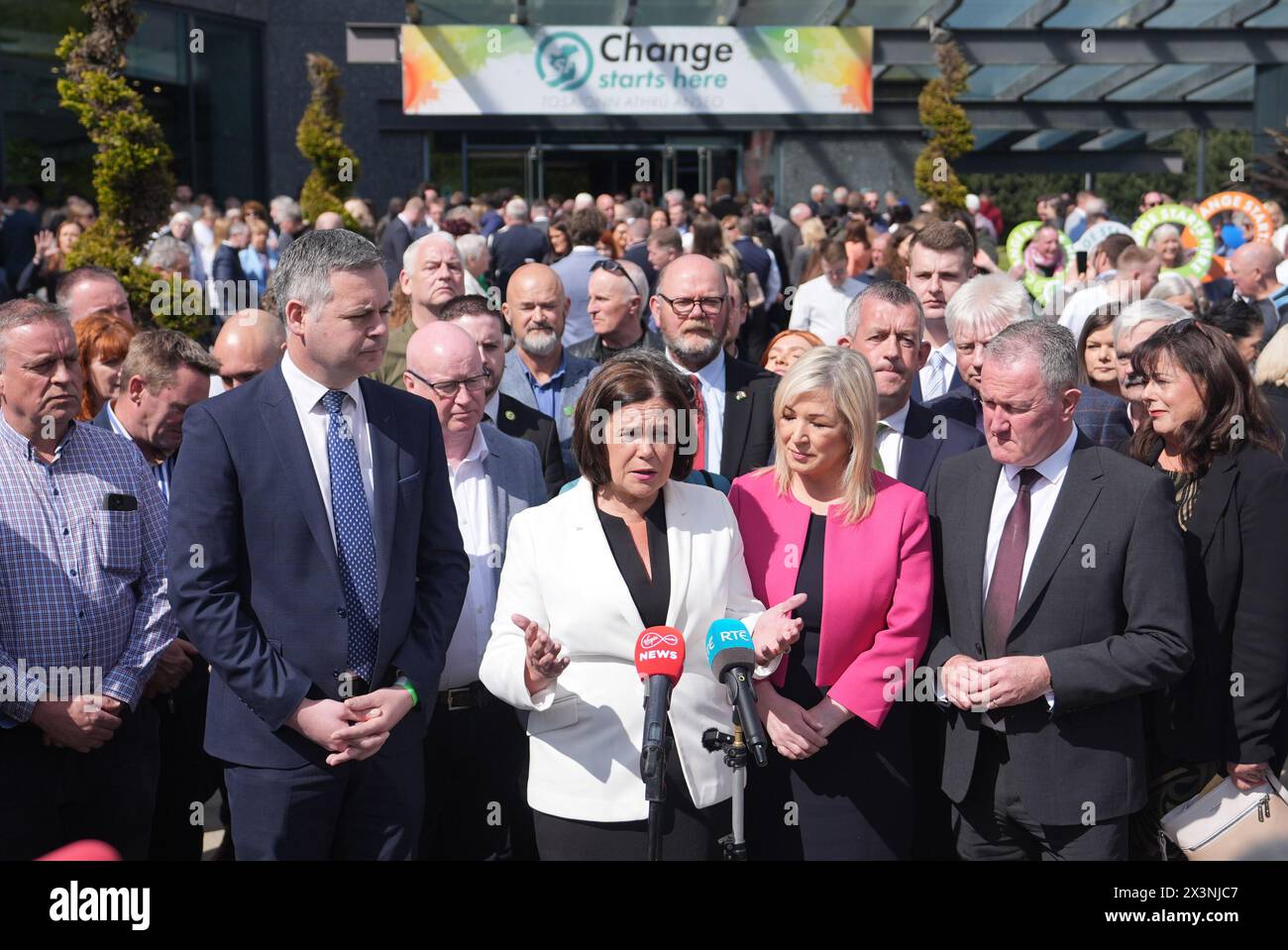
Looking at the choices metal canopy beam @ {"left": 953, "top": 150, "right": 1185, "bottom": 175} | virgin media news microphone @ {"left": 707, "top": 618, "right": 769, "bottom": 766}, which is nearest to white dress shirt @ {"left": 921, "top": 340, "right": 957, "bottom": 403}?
virgin media news microphone @ {"left": 707, "top": 618, "right": 769, "bottom": 766}

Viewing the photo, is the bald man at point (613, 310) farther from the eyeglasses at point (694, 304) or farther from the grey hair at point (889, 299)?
the grey hair at point (889, 299)

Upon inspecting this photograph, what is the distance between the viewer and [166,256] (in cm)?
928

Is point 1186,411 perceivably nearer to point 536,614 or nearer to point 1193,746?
point 1193,746

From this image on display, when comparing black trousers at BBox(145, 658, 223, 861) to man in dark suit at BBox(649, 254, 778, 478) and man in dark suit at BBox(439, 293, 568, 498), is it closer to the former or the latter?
man in dark suit at BBox(439, 293, 568, 498)

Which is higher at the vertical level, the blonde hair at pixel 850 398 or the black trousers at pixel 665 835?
the blonde hair at pixel 850 398

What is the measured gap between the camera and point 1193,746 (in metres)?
4.03

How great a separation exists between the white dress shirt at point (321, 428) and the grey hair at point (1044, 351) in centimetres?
187

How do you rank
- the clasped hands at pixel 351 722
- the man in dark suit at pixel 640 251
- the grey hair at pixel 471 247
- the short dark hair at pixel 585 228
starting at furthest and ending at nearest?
the man in dark suit at pixel 640 251, the short dark hair at pixel 585 228, the grey hair at pixel 471 247, the clasped hands at pixel 351 722

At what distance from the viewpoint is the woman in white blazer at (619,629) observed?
370 centimetres

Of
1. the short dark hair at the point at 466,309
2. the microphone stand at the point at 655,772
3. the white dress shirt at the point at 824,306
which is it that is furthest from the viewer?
the white dress shirt at the point at 824,306

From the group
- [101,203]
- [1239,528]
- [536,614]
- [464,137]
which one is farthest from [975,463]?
[464,137]

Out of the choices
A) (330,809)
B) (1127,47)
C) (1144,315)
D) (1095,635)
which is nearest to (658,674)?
(330,809)

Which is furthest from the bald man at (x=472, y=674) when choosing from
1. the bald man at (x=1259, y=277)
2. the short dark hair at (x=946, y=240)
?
the bald man at (x=1259, y=277)

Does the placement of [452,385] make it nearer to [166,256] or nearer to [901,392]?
[901,392]
